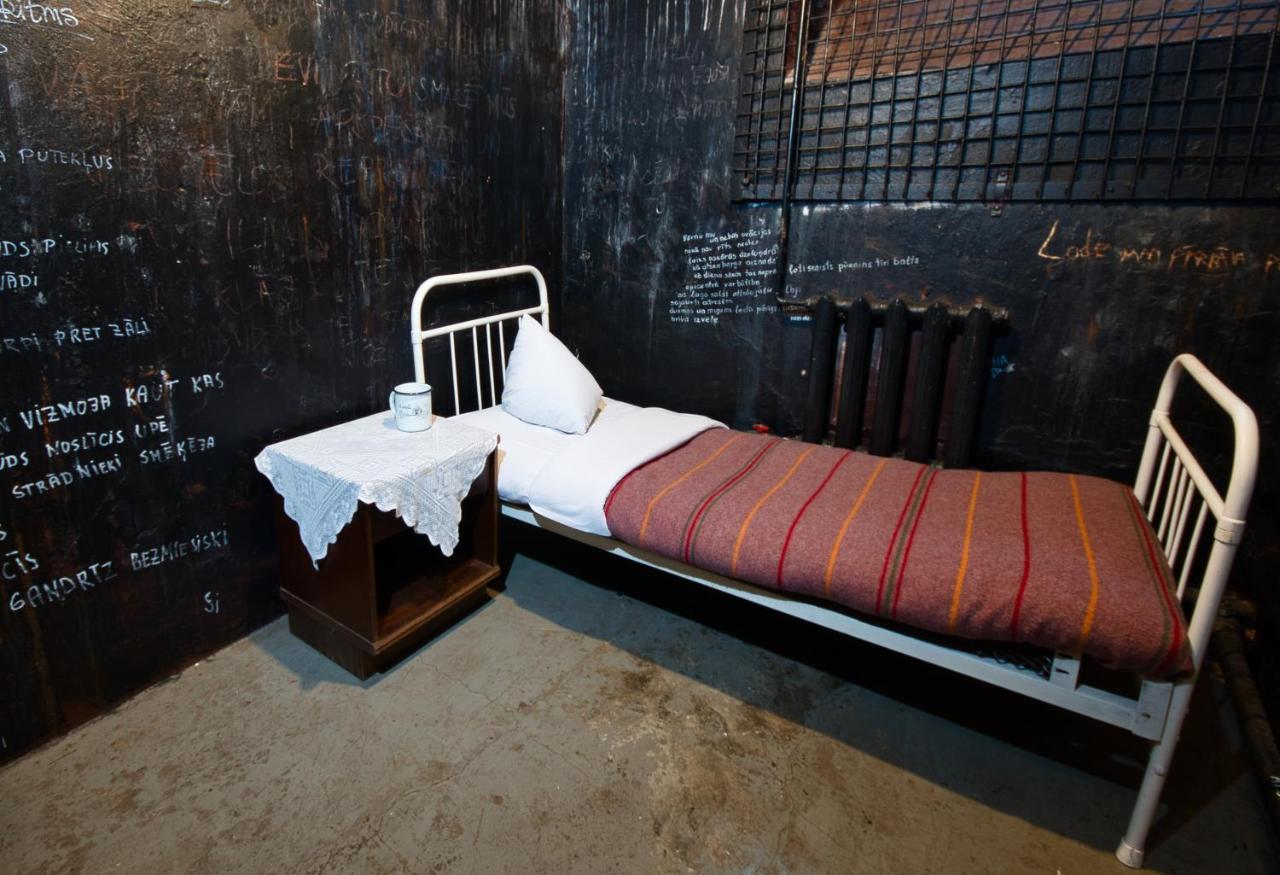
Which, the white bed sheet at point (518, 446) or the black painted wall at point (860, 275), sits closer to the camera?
the black painted wall at point (860, 275)

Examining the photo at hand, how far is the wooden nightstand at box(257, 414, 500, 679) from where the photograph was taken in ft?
6.23

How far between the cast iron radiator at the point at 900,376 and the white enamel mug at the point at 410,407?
1462 mm

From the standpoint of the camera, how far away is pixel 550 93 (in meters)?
3.04

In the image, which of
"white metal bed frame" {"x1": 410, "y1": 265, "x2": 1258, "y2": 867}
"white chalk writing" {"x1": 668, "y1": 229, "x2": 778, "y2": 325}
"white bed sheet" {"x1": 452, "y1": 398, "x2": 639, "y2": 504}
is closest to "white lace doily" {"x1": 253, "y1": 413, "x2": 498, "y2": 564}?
"white bed sheet" {"x1": 452, "y1": 398, "x2": 639, "y2": 504}

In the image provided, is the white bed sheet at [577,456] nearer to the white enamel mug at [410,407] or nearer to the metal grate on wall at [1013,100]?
the white enamel mug at [410,407]

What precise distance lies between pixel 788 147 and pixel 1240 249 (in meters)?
1.46

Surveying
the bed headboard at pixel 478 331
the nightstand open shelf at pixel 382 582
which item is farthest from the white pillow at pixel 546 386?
the nightstand open shelf at pixel 382 582

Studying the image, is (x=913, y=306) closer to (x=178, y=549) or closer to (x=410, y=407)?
(x=410, y=407)

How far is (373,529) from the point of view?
75.4 inches

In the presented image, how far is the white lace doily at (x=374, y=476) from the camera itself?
186 cm

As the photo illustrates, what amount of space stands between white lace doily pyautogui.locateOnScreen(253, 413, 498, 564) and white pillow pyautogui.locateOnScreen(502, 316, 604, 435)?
0.39 metres

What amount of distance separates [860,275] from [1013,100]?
0.73 m

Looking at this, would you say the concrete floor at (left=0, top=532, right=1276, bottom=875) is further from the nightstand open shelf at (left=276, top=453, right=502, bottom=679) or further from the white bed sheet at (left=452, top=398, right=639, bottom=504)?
the white bed sheet at (left=452, top=398, right=639, bottom=504)

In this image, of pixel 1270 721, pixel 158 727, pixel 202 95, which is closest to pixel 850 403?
pixel 1270 721
